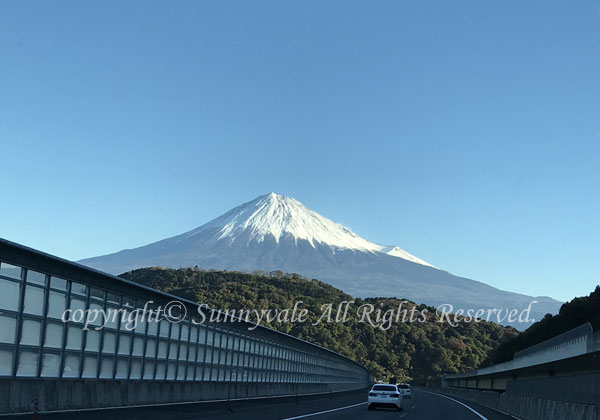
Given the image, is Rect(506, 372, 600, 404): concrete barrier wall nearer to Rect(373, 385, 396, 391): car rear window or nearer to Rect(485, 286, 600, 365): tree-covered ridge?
Rect(373, 385, 396, 391): car rear window

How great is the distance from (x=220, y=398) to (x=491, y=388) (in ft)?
311

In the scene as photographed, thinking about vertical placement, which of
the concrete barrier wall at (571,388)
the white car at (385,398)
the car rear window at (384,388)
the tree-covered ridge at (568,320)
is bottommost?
the white car at (385,398)

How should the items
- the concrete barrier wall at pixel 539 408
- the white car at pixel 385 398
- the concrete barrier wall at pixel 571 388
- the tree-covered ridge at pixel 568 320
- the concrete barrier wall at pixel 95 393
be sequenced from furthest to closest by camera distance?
the tree-covered ridge at pixel 568 320
the white car at pixel 385 398
the concrete barrier wall at pixel 571 388
the concrete barrier wall at pixel 539 408
the concrete barrier wall at pixel 95 393

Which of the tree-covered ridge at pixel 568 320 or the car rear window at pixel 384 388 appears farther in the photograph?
the tree-covered ridge at pixel 568 320

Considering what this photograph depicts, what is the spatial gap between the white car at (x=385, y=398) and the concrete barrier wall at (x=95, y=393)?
7.23m

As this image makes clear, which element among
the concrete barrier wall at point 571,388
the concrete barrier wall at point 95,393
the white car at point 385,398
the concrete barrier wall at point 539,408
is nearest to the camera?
the concrete barrier wall at point 95,393

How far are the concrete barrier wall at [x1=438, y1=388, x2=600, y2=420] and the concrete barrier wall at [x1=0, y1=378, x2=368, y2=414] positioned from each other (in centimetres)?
1278

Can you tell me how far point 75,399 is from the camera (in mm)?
21281

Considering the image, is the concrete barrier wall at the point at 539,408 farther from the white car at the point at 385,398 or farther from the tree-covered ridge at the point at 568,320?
the tree-covered ridge at the point at 568,320

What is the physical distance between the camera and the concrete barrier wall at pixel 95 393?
18.7 meters

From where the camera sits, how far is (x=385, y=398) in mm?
39062

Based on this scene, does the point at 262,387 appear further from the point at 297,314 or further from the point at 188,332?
the point at 297,314

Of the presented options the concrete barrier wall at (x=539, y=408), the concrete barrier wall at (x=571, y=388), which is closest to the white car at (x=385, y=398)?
the concrete barrier wall at (x=539, y=408)

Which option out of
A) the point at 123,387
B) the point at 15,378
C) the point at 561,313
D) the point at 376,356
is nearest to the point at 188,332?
the point at 123,387
